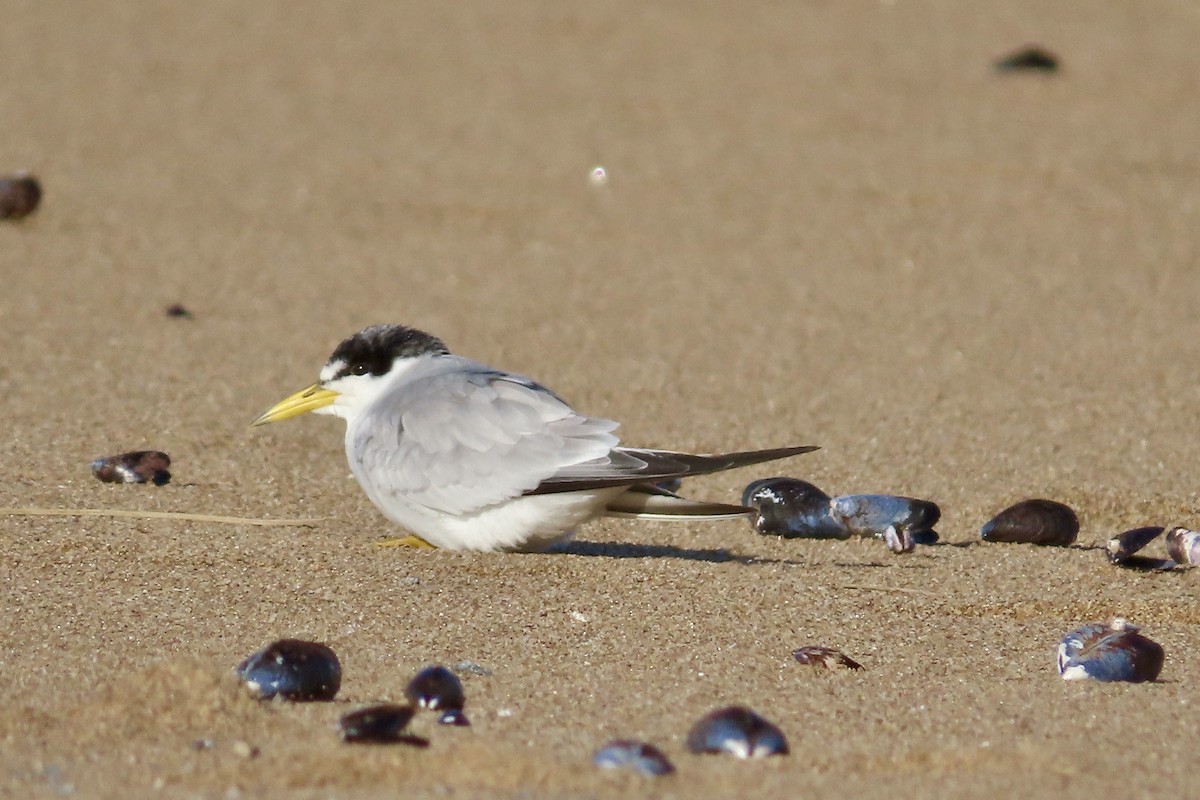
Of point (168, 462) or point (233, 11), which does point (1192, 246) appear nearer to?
point (168, 462)

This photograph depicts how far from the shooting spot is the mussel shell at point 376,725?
274 cm

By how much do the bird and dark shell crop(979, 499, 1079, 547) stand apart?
2.20ft

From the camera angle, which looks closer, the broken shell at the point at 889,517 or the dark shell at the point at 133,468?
the broken shell at the point at 889,517

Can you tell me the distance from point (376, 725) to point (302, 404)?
5.98ft

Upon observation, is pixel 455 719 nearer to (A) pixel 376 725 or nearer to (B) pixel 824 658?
(A) pixel 376 725

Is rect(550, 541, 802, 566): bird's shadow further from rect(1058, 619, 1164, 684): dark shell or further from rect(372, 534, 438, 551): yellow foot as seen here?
rect(1058, 619, 1164, 684): dark shell

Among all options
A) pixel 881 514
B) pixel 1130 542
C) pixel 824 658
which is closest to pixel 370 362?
pixel 881 514

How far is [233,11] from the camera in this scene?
9812mm

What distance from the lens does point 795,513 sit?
4211 millimetres

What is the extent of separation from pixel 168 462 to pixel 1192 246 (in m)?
4.40

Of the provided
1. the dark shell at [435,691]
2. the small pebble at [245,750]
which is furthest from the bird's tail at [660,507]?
the small pebble at [245,750]

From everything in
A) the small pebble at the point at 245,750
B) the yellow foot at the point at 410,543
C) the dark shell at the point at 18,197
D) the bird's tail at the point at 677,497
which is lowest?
the small pebble at the point at 245,750

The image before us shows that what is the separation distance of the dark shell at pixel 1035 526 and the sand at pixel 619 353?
5 cm

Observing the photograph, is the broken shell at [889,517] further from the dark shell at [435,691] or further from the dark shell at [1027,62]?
the dark shell at [1027,62]
